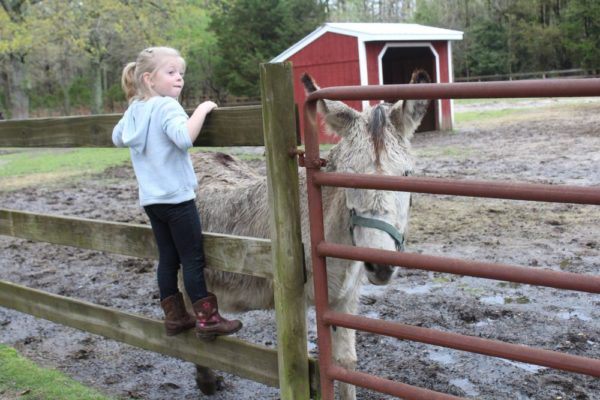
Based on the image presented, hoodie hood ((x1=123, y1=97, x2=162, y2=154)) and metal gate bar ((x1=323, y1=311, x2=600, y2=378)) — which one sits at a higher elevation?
hoodie hood ((x1=123, y1=97, x2=162, y2=154))

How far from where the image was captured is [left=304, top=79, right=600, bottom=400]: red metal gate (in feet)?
6.45

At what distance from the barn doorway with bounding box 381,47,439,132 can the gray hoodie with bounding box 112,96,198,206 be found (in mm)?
18215

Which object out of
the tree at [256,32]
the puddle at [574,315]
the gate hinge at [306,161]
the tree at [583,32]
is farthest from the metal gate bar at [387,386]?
the tree at [583,32]

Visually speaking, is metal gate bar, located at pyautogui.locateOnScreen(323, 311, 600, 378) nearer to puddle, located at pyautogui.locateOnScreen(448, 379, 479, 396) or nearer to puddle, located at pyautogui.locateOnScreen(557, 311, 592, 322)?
puddle, located at pyautogui.locateOnScreen(448, 379, 479, 396)

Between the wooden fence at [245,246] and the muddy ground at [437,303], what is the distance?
864 millimetres

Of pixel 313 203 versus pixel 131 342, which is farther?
pixel 131 342

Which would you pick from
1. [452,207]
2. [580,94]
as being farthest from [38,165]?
[580,94]

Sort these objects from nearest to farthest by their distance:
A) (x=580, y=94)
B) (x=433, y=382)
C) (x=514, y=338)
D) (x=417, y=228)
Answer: (x=580, y=94)
(x=433, y=382)
(x=514, y=338)
(x=417, y=228)

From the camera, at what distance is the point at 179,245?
9.77ft

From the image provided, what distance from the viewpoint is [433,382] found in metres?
3.94

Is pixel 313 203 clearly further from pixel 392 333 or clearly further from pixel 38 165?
pixel 38 165

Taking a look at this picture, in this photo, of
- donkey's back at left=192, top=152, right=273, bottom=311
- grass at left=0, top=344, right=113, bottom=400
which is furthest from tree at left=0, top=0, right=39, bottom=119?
donkey's back at left=192, top=152, right=273, bottom=311

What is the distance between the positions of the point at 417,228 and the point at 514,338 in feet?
11.1

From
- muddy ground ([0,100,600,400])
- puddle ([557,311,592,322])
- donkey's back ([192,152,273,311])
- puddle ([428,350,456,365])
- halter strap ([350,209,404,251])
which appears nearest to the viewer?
halter strap ([350,209,404,251])
